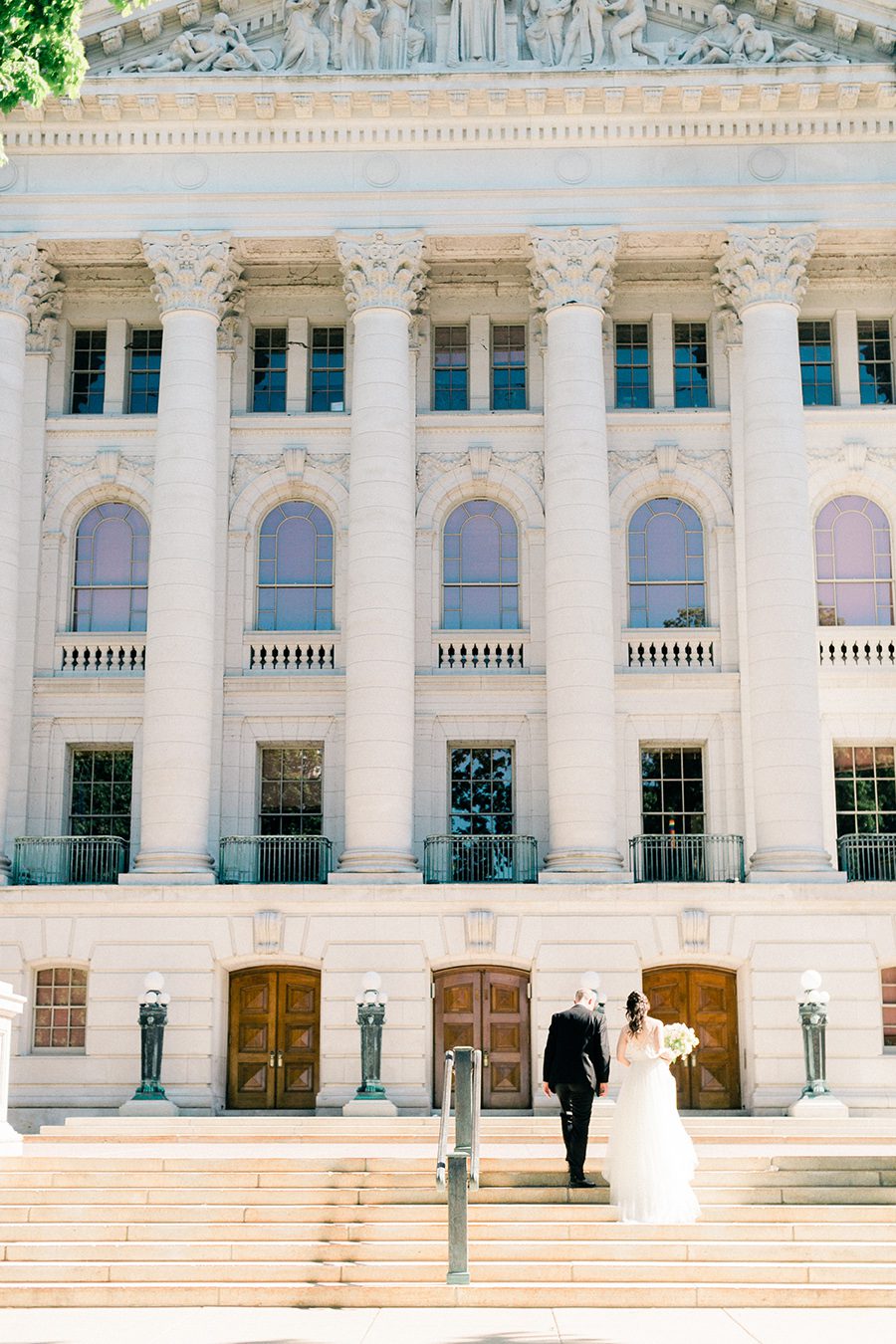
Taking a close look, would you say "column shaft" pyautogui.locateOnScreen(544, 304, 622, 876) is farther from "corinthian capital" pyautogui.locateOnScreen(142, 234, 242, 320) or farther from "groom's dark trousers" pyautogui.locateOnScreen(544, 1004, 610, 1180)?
"groom's dark trousers" pyautogui.locateOnScreen(544, 1004, 610, 1180)

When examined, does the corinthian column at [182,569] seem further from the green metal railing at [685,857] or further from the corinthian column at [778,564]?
the corinthian column at [778,564]

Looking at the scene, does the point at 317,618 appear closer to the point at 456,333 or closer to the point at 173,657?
the point at 173,657

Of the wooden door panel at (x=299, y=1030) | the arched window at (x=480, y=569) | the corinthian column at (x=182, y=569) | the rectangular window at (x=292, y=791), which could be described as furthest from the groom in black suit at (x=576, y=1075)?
the arched window at (x=480, y=569)

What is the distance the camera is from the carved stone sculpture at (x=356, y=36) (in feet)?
107

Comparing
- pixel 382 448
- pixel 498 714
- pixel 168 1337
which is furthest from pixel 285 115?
pixel 168 1337

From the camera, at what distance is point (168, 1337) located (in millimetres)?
13602

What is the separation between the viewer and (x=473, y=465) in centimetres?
3384

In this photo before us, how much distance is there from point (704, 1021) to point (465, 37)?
62.3ft

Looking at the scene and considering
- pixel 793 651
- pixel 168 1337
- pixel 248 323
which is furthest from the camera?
pixel 248 323

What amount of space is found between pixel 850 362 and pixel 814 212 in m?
3.46

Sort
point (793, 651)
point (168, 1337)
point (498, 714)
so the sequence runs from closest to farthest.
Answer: point (168, 1337) → point (793, 651) → point (498, 714)

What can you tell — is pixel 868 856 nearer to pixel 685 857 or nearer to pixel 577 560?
pixel 685 857

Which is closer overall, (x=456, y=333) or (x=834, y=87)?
(x=834, y=87)

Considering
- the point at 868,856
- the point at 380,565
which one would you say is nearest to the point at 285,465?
the point at 380,565
